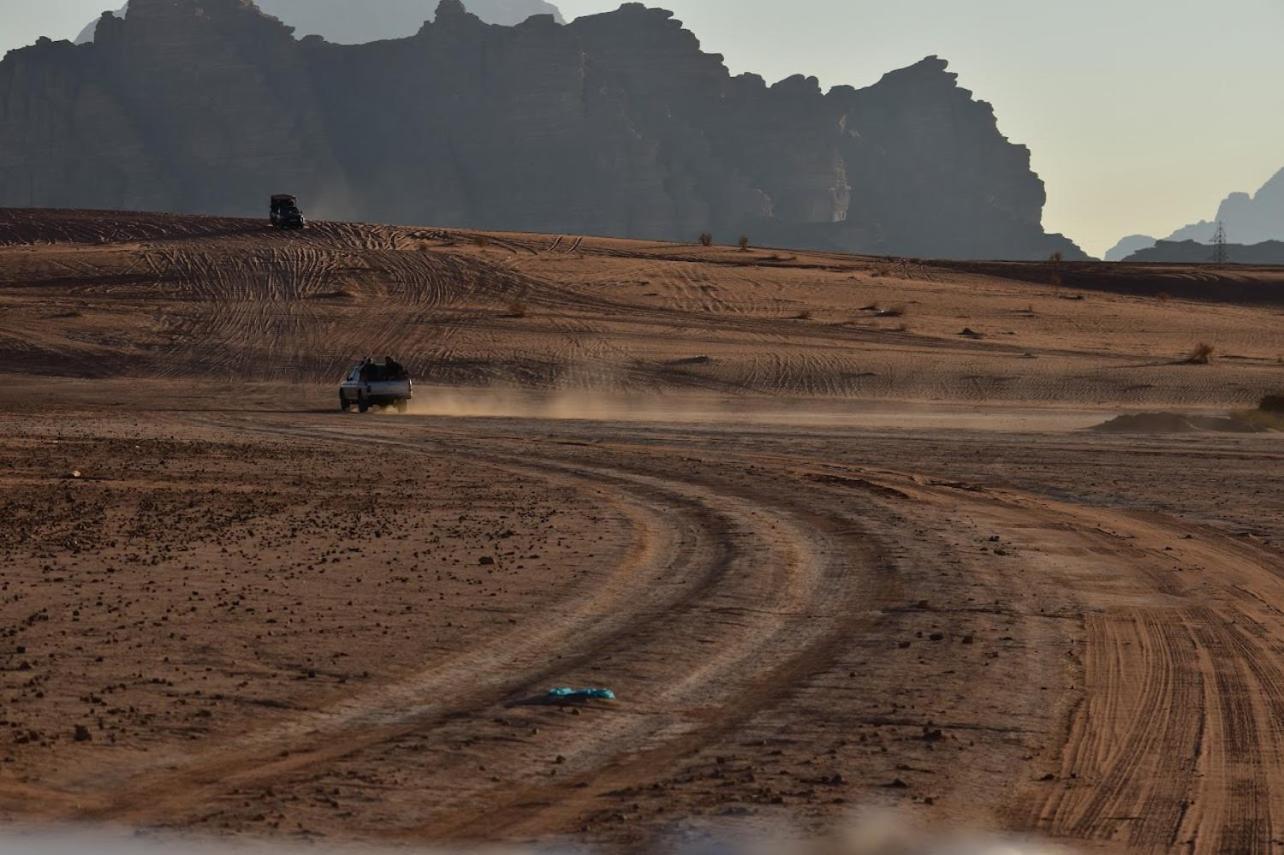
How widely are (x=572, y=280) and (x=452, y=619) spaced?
186 ft

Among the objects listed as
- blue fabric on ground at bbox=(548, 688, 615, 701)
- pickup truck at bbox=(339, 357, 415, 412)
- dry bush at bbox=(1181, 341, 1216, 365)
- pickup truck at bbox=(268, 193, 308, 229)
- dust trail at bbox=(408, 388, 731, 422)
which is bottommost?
dust trail at bbox=(408, 388, 731, 422)

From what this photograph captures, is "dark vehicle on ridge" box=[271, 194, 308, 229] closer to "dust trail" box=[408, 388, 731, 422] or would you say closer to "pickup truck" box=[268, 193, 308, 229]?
"pickup truck" box=[268, 193, 308, 229]

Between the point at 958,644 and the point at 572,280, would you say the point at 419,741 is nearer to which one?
the point at 958,644

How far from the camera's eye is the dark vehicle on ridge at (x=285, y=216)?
8325 centimetres

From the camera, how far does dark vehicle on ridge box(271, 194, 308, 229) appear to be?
83250 millimetres

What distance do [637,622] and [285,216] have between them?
243 ft

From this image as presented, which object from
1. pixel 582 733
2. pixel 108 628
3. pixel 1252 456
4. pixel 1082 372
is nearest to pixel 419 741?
pixel 582 733

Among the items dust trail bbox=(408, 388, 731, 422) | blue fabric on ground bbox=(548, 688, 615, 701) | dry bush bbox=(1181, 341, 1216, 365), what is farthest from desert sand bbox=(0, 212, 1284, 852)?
dry bush bbox=(1181, 341, 1216, 365)

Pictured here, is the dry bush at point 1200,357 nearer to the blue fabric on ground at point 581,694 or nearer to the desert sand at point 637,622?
the desert sand at point 637,622

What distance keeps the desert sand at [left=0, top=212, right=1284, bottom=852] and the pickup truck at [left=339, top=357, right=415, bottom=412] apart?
6.05 ft

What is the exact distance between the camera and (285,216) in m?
83.8

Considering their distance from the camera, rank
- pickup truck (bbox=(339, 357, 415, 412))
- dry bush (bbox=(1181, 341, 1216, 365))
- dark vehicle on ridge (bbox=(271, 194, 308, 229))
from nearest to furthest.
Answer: pickup truck (bbox=(339, 357, 415, 412)), dry bush (bbox=(1181, 341, 1216, 365)), dark vehicle on ridge (bbox=(271, 194, 308, 229))

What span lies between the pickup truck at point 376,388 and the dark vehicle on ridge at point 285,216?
45.1 meters

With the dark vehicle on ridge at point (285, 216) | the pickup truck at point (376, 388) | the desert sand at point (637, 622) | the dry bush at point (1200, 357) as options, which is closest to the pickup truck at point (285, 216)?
the dark vehicle on ridge at point (285, 216)
